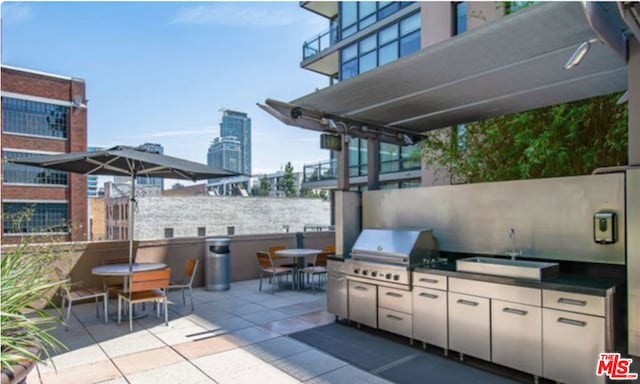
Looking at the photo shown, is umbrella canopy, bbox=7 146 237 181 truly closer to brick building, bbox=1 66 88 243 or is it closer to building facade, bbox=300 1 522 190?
building facade, bbox=300 1 522 190

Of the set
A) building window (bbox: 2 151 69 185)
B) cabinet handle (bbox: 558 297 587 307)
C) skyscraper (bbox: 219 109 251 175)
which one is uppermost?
skyscraper (bbox: 219 109 251 175)

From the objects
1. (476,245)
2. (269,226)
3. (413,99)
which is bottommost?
(269,226)

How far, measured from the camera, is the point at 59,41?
7336mm

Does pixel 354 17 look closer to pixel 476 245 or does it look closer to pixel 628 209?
pixel 476 245

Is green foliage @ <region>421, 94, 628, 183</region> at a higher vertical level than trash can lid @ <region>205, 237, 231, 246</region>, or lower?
higher

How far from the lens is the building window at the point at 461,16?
9.70 m

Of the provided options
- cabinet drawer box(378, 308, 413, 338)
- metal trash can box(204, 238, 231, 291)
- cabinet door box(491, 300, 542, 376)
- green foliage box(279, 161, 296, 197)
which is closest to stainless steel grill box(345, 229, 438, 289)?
cabinet drawer box(378, 308, 413, 338)

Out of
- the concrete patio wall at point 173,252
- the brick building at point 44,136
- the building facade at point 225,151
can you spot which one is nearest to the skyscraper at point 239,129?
the building facade at point 225,151

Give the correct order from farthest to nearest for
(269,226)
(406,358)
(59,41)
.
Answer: (269,226) → (59,41) → (406,358)

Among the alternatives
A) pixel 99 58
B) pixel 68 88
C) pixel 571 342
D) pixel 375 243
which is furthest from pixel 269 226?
pixel 571 342

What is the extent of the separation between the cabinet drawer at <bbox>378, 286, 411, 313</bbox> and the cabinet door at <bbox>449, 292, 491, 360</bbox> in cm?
53

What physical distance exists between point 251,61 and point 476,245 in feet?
22.5

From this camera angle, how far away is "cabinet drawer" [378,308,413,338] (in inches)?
165

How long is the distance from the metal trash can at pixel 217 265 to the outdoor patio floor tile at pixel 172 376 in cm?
334
